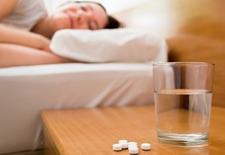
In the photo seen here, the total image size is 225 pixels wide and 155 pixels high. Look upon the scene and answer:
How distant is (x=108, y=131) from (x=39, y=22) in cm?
91

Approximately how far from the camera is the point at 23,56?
1.03 meters

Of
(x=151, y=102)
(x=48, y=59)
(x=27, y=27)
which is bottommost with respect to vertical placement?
(x=151, y=102)

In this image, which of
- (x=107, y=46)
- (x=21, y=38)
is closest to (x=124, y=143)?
(x=107, y=46)

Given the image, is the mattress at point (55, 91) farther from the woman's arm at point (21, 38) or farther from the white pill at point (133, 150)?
the white pill at point (133, 150)

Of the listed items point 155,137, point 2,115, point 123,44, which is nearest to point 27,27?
point 123,44

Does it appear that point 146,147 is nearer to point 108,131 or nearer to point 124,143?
point 124,143

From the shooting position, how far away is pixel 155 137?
66 centimetres

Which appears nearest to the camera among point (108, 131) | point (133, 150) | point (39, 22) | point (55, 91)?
point (133, 150)

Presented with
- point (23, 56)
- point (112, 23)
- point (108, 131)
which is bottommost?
point (108, 131)

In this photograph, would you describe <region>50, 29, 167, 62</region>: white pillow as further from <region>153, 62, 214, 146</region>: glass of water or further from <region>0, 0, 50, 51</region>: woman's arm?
<region>153, 62, 214, 146</region>: glass of water

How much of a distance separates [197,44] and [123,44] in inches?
8.7

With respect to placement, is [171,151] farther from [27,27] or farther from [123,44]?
[27,27]

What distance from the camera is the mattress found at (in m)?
0.91

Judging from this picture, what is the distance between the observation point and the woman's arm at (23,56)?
993 millimetres
